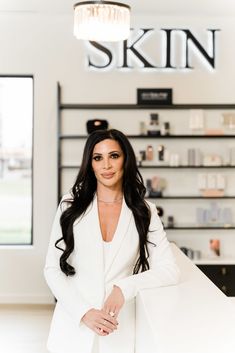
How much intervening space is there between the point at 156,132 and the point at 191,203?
803mm

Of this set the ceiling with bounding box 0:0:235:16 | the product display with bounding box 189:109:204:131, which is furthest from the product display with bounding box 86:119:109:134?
the ceiling with bounding box 0:0:235:16

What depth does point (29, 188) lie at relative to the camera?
5.80 metres

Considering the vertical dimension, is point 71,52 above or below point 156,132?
above

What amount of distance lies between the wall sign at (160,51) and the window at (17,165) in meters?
0.80

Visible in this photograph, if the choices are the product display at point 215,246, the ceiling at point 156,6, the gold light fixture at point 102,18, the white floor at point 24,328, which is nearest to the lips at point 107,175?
the gold light fixture at point 102,18

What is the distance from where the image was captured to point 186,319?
155 cm

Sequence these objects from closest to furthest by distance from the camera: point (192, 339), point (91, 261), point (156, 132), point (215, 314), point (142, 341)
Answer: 1. point (192, 339)
2. point (215, 314)
3. point (142, 341)
4. point (91, 261)
5. point (156, 132)

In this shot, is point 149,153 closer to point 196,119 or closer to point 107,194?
point 196,119

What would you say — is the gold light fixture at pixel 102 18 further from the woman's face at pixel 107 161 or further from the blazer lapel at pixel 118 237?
the blazer lapel at pixel 118 237

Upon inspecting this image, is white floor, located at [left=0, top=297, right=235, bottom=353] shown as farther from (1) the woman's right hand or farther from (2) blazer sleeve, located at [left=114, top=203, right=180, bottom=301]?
(1) the woman's right hand

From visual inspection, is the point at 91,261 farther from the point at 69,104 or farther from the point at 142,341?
the point at 69,104

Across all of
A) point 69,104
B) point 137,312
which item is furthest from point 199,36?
point 137,312

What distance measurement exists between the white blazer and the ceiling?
3541 millimetres

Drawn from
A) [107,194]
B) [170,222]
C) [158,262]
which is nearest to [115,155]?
[107,194]
